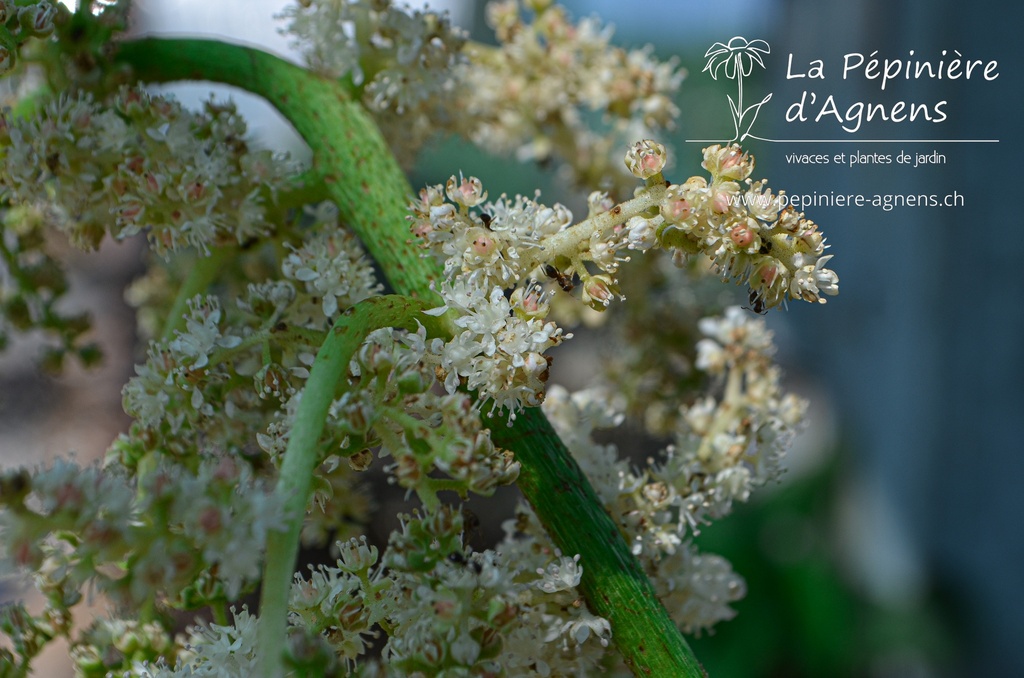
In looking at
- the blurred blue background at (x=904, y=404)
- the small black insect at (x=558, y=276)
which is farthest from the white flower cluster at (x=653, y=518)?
the blurred blue background at (x=904, y=404)

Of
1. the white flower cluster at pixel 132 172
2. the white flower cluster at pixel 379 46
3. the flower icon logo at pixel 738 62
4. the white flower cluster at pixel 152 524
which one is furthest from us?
the flower icon logo at pixel 738 62

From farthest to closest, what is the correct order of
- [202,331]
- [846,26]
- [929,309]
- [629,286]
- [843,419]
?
1. [843,419]
2. [846,26]
3. [929,309]
4. [629,286]
5. [202,331]

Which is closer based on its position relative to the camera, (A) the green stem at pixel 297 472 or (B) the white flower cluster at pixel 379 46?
(A) the green stem at pixel 297 472

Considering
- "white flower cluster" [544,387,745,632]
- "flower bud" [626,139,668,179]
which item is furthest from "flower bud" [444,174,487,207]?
"white flower cluster" [544,387,745,632]

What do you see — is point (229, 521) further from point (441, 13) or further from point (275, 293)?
point (441, 13)

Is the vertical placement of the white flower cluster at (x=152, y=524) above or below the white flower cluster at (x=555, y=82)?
below

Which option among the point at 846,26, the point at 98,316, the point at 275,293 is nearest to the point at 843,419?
the point at 846,26

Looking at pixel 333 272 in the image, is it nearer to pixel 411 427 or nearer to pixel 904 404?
pixel 411 427

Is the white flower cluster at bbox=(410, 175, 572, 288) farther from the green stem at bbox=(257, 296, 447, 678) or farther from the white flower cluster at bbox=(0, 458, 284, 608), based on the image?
the white flower cluster at bbox=(0, 458, 284, 608)

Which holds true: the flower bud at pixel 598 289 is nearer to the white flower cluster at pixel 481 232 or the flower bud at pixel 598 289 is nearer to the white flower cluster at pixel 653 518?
the white flower cluster at pixel 481 232
